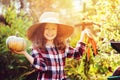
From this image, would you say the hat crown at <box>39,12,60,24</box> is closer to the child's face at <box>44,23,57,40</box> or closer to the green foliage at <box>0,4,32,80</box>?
the child's face at <box>44,23,57,40</box>

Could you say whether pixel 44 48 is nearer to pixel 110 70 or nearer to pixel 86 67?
pixel 86 67

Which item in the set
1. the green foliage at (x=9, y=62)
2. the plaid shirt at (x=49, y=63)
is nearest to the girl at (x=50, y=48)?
the plaid shirt at (x=49, y=63)

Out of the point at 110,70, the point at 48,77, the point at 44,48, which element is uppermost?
the point at 44,48

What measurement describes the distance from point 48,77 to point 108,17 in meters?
3.82

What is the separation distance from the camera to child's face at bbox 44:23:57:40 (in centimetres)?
508

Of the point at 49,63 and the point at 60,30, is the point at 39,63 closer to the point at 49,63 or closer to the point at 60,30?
the point at 49,63

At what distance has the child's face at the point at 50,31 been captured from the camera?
5.08m

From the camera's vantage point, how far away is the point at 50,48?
5.05 metres

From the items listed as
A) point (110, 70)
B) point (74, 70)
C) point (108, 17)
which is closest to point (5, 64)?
point (74, 70)

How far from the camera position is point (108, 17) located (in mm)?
8422

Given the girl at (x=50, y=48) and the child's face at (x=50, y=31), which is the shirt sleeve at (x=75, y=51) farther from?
the child's face at (x=50, y=31)

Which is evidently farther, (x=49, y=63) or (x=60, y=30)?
(x=60, y=30)

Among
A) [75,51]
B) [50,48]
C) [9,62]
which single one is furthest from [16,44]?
[9,62]

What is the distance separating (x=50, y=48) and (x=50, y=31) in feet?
0.74
